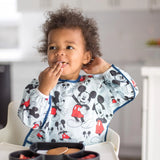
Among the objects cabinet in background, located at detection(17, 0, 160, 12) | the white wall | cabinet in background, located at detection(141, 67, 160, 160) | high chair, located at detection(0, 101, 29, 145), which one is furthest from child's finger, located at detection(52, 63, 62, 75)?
cabinet in background, located at detection(17, 0, 160, 12)

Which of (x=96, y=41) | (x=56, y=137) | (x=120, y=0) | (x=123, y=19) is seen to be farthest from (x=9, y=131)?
(x=123, y=19)

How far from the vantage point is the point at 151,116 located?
6.10ft

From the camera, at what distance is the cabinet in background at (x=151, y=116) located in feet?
6.02

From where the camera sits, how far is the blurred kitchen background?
3119 mm

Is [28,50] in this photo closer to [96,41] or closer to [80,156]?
[96,41]

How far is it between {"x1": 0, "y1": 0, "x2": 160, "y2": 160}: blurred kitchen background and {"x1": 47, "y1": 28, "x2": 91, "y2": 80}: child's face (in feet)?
6.29

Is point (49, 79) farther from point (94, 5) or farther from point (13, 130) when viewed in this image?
point (94, 5)

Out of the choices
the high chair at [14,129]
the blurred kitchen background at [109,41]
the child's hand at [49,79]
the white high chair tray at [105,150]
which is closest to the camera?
the white high chair tray at [105,150]

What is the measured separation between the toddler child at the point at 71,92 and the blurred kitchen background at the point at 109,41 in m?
1.83

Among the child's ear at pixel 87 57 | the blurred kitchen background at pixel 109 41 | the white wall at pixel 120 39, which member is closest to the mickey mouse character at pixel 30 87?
the child's ear at pixel 87 57

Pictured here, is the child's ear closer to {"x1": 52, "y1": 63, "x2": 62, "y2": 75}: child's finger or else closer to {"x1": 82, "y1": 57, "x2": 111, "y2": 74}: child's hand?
{"x1": 82, "y1": 57, "x2": 111, "y2": 74}: child's hand

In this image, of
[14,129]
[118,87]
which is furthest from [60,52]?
[14,129]

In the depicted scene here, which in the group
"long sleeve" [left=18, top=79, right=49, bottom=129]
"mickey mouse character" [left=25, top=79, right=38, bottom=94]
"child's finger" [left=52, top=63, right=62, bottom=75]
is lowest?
"long sleeve" [left=18, top=79, right=49, bottom=129]

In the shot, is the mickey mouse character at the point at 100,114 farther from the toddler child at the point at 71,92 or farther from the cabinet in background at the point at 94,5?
the cabinet in background at the point at 94,5
